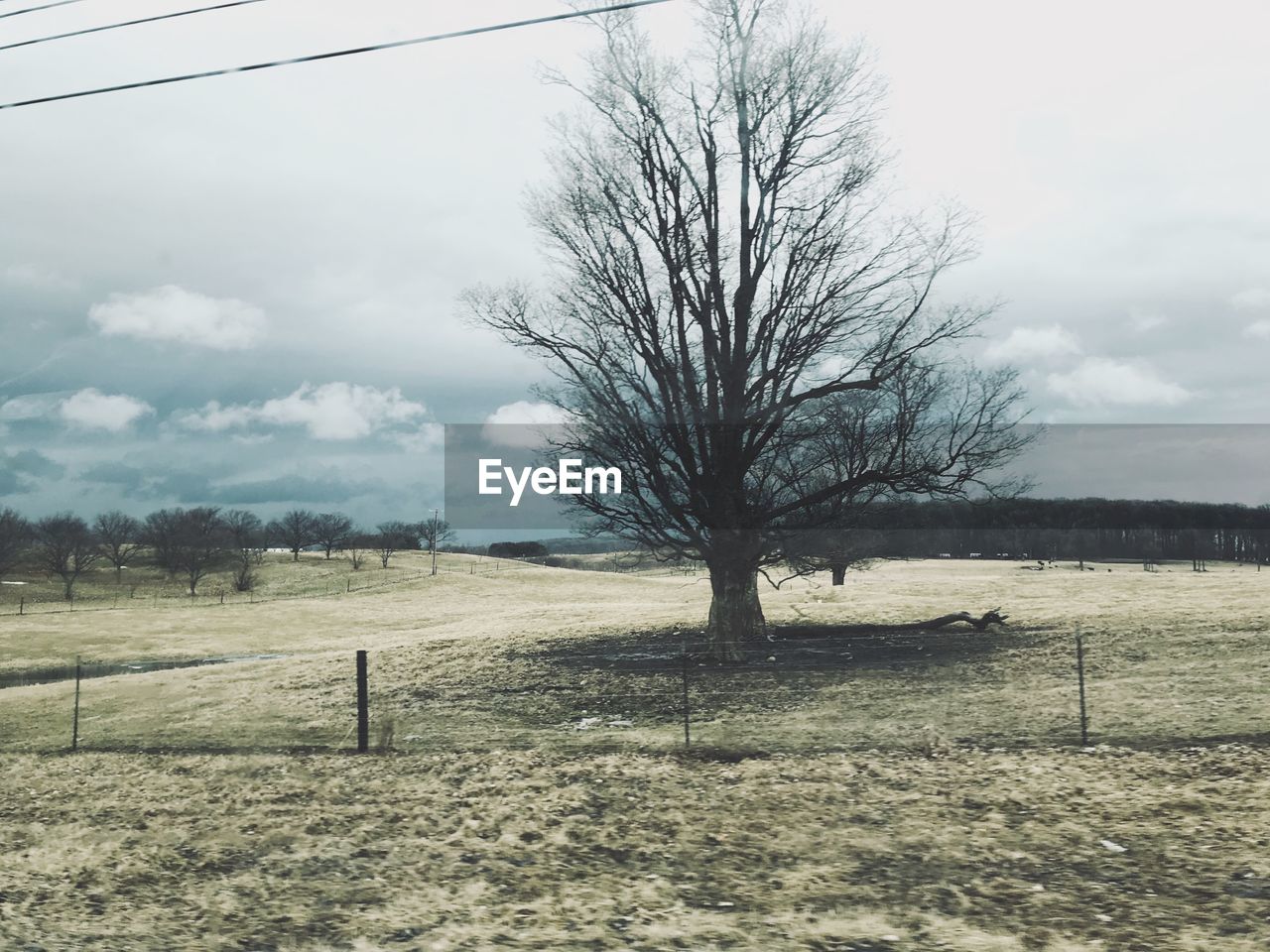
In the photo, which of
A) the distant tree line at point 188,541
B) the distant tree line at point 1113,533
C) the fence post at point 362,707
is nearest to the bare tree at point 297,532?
the distant tree line at point 188,541

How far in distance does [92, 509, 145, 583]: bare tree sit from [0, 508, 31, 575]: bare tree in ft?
21.7

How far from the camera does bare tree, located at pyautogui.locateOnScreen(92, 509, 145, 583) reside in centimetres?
9726

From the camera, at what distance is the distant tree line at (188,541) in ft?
288

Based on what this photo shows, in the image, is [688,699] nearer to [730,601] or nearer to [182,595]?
[730,601]

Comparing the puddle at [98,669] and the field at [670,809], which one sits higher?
the field at [670,809]

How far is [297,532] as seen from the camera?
114 meters

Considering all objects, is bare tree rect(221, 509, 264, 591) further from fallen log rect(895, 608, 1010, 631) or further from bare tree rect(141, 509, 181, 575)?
fallen log rect(895, 608, 1010, 631)

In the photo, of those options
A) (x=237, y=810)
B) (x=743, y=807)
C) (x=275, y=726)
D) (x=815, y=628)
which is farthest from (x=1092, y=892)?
(x=815, y=628)

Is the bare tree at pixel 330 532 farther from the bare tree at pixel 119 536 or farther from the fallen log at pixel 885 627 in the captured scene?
the fallen log at pixel 885 627

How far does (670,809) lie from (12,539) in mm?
102396

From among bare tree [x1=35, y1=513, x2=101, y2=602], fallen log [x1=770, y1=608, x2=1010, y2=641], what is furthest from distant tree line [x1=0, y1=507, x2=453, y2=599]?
fallen log [x1=770, y1=608, x2=1010, y2=641]

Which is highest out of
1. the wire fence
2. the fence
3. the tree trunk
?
the tree trunk

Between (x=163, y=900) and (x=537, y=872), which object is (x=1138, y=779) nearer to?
(x=537, y=872)

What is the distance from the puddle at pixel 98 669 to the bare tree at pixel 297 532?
253 feet
